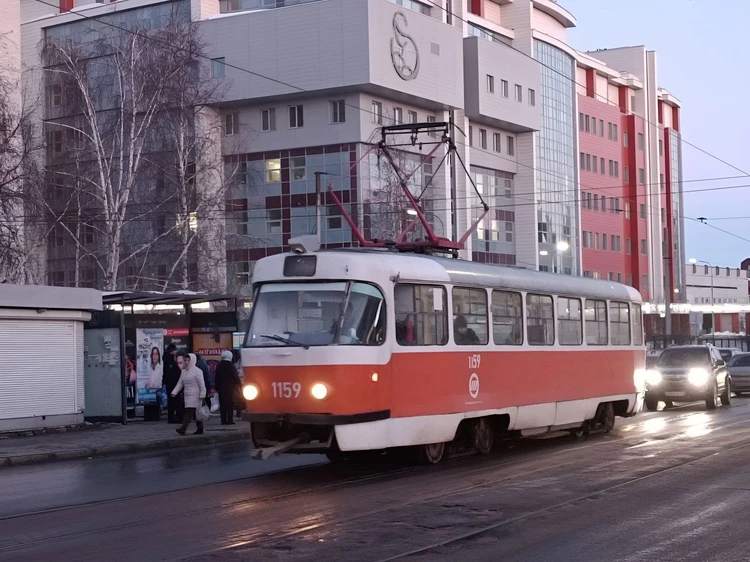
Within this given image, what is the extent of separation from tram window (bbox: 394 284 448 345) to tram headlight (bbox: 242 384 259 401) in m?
1.96

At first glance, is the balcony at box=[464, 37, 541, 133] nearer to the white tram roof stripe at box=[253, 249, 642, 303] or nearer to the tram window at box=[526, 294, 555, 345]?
the white tram roof stripe at box=[253, 249, 642, 303]

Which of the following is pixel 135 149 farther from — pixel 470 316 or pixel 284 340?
pixel 284 340

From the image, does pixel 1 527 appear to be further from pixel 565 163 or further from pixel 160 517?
pixel 565 163

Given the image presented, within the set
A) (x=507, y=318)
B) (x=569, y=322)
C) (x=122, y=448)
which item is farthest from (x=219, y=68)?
(x=507, y=318)

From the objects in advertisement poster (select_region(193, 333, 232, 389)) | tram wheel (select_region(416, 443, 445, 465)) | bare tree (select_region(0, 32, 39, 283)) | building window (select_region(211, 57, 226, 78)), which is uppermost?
building window (select_region(211, 57, 226, 78))

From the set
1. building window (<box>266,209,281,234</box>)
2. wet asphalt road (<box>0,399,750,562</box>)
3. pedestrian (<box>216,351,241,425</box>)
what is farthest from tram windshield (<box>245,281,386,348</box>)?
building window (<box>266,209,281,234</box>)

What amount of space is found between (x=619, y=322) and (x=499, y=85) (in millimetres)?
Result: 49174

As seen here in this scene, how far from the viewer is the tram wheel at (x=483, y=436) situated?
56.4 ft

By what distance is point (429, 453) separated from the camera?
15.9 metres

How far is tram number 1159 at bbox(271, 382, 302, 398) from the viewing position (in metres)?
14.2

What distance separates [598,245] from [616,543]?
81674 mm

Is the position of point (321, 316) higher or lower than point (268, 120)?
lower

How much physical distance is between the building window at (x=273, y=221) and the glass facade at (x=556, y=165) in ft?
71.5

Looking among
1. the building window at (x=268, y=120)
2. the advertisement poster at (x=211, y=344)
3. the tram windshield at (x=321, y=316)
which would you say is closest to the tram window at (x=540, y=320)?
the tram windshield at (x=321, y=316)
